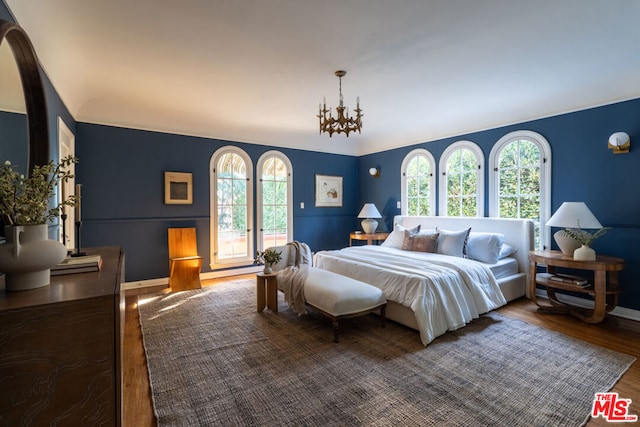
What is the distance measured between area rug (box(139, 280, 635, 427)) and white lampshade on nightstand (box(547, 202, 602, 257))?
3.59 ft

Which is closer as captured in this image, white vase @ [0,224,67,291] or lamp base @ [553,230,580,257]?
white vase @ [0,224,67,291]

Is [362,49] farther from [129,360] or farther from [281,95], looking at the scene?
[129,360]

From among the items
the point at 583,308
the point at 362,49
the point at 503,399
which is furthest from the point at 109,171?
the point at 583,308

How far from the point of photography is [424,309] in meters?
2.77

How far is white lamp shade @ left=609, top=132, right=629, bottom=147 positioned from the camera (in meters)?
3.30

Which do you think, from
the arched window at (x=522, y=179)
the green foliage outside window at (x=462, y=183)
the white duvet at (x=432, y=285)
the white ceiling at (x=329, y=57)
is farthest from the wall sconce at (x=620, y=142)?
the white duvet at (x=432, y=285)

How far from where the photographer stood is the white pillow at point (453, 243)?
4078mm

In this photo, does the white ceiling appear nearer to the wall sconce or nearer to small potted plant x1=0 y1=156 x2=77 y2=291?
the wall sconce

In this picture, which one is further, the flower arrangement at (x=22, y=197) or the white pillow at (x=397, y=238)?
the white pillow at (x=397, y=238)

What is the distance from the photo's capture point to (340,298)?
2791mm

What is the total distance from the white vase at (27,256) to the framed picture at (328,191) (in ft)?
17.3

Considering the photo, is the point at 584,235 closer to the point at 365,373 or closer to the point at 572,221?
the point at 572,221

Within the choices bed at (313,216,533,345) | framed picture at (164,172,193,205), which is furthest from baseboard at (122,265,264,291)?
bed at (313,216,533,345)

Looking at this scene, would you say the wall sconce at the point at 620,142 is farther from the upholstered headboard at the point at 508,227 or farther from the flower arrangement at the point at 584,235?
the upholstered headboard at the point at 508,227
